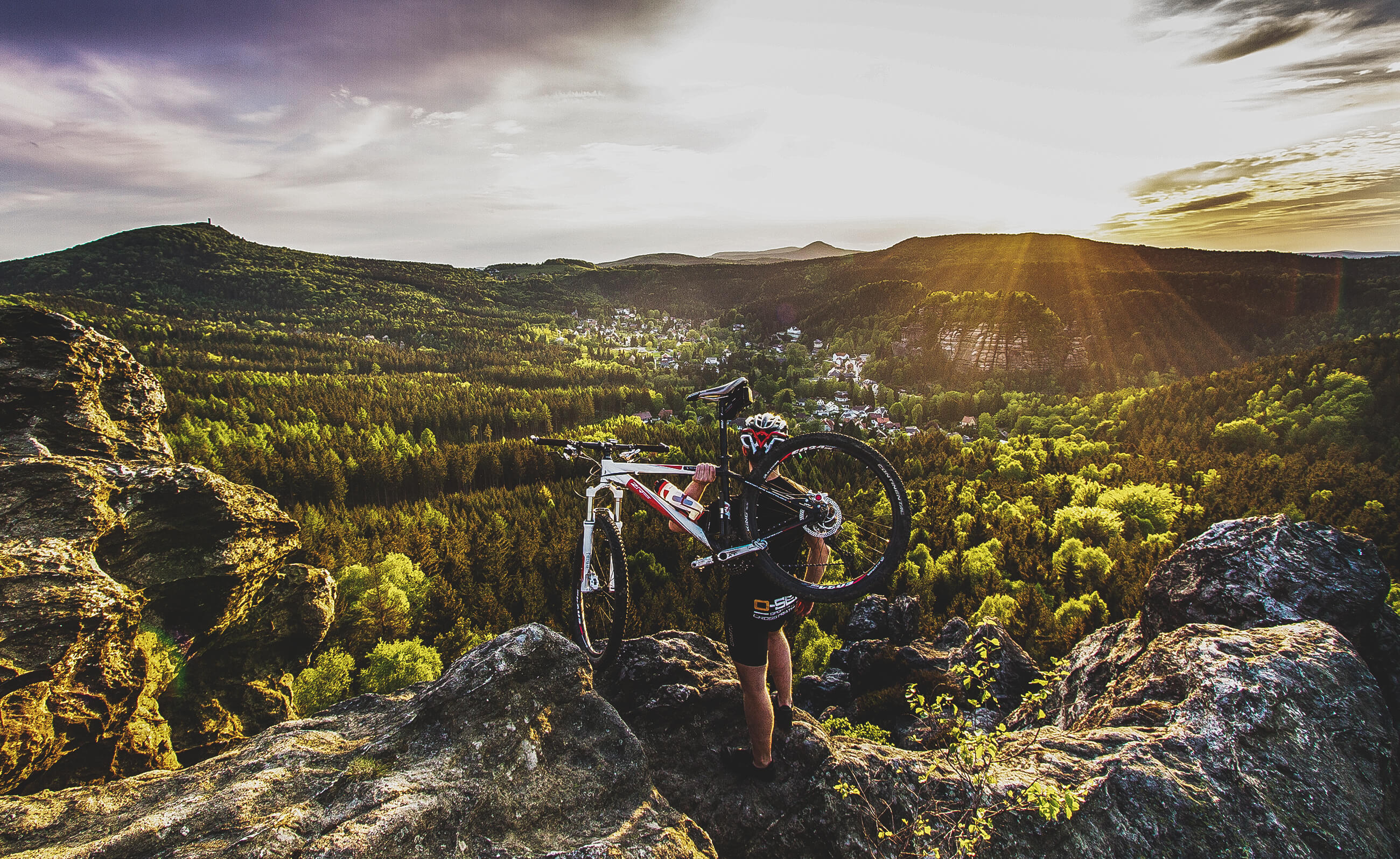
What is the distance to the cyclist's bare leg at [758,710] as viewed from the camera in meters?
6.00

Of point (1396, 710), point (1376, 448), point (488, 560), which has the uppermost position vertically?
point (1396, 710)

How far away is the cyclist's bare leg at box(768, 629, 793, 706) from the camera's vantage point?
6.52m

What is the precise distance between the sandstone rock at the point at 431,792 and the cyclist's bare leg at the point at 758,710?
1352mm

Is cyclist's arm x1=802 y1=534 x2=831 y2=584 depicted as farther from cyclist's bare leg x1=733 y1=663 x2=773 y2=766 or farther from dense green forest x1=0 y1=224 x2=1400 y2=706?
dense green forest x1=0 y1=224 x2=1400 y2=706

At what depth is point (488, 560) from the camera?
2858 centimetres

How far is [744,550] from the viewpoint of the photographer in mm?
5906

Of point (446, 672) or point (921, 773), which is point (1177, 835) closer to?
point (921, 773)

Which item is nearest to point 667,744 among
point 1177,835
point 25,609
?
point 1177,835

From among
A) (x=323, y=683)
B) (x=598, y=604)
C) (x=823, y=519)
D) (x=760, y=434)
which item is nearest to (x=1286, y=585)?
(x=823, y=519)

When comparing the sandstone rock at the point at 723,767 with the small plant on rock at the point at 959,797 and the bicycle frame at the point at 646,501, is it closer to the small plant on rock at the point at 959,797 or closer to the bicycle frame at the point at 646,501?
the small plant on rock at the point at 959,797

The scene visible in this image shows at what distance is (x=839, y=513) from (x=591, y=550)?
3943mm

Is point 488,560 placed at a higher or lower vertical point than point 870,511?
lower

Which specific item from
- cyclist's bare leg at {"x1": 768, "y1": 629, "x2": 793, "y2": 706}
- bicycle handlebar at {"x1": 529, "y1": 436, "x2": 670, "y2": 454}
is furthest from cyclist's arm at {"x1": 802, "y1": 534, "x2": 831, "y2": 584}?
bicycle handlebar at {"x1": 529, "y1": 436, "x2": 670, "y2": 454}

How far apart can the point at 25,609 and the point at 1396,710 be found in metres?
16.7
